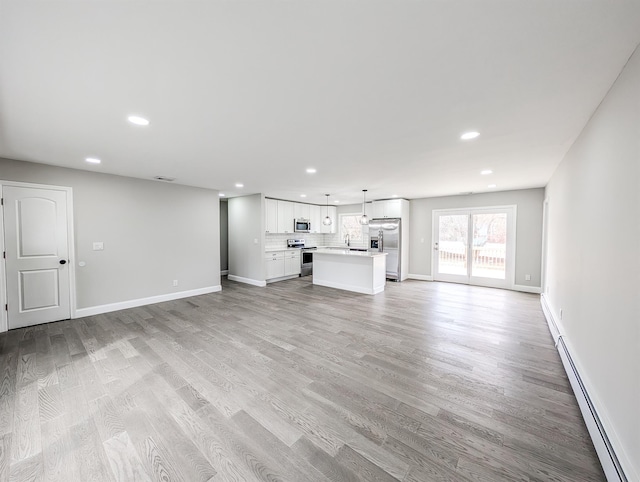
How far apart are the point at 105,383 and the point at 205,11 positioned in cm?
321

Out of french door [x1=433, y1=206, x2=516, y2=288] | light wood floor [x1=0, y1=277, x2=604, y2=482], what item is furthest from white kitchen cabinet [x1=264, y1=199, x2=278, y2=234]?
french door [x1=433, y1=206, x2=516, y2=288]

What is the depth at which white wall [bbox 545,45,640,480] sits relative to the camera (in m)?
1.41

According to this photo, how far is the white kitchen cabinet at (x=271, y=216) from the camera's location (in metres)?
7.59

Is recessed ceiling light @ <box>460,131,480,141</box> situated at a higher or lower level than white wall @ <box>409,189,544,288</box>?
higher

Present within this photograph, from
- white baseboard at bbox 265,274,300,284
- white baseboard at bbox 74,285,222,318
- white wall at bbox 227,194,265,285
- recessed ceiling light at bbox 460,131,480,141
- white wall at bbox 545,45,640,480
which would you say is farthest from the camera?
white baseboard at bbox 265,274,300,284

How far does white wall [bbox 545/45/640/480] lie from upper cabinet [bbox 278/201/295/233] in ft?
21.8

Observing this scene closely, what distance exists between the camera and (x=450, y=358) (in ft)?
9.84

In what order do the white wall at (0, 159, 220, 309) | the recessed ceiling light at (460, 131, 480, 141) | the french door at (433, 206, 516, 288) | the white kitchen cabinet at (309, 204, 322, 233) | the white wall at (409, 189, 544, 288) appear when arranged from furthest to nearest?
1. the white kitchen cabinet at (309, 204, 322, 233)
2. the french door at (433, 206, 516, 288)
3. the white wall at (409, 189, 544, 288)
4. the white wall at (0, 159, 220, 309)
5. the recessed ceiling light at (460, 131, 480, 141)

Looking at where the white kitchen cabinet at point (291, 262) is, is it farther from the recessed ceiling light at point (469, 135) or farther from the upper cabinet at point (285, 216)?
the recessed ceiling light at point (469, 135)

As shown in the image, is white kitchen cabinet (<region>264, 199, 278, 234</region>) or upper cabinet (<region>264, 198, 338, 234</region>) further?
upper cabinet (<region>264, 198, 338, 234</region>)

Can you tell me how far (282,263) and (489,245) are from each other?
227 inches

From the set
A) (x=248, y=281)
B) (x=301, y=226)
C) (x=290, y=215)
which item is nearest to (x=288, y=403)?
(x=248, y=281)

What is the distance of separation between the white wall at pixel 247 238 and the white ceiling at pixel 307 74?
372 centimetres

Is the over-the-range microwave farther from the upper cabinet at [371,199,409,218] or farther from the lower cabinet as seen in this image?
the upper cabinet at [371,199,409,218]
